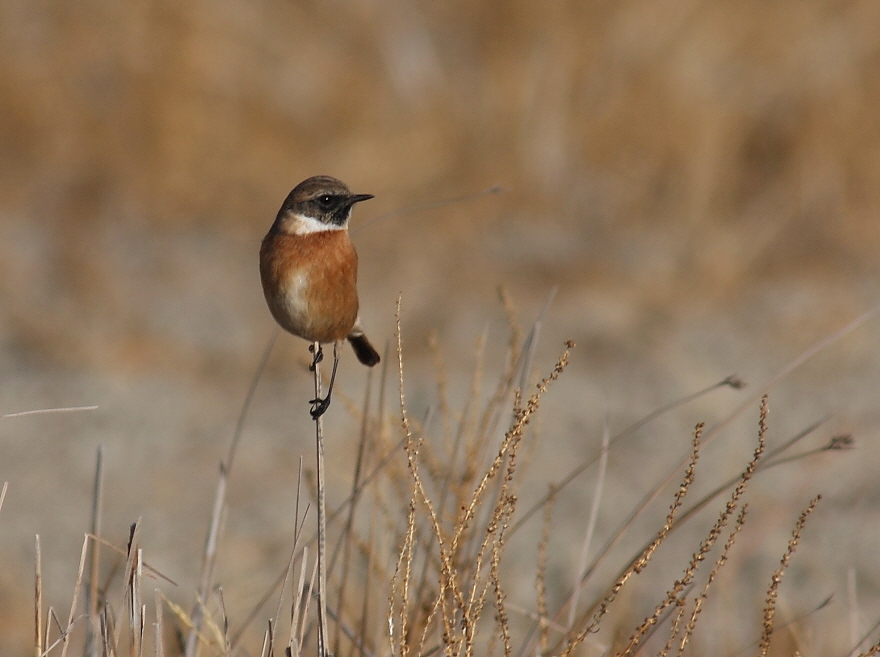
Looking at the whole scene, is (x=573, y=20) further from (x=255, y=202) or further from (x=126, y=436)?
(x=126, y=436)

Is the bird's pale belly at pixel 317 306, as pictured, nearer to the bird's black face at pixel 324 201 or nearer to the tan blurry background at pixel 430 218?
the bird's black face at pixel 324 201

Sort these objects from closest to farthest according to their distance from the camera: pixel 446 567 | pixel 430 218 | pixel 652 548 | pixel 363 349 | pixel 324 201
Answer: pixel 446 567 → pixel 652 548 → pixel 324 201 → pixel 363 349 → pixel 430 218

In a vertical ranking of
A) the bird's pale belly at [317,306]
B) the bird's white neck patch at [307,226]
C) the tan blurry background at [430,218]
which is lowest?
the bird's pale belly at [317,306]

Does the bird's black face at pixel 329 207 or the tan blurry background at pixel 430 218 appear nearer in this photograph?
the bird's black face at pixel 329 207

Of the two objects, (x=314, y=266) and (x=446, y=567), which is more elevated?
(x=314, y=266)

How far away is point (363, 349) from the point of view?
2.78 metres

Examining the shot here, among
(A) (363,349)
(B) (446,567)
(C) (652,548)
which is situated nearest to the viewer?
(B) (446,567)

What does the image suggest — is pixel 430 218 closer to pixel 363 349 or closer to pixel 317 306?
pixel 363 349

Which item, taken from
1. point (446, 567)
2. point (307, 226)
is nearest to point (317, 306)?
point (307, 226)

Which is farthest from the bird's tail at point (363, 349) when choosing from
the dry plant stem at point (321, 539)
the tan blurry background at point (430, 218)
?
the tan blurry background at point (430, 218)

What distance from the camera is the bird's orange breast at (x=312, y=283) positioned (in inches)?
87.5

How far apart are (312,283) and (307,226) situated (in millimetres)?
213

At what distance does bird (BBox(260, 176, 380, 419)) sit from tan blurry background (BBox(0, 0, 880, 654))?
378 centimetres

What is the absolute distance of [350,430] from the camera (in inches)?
263
